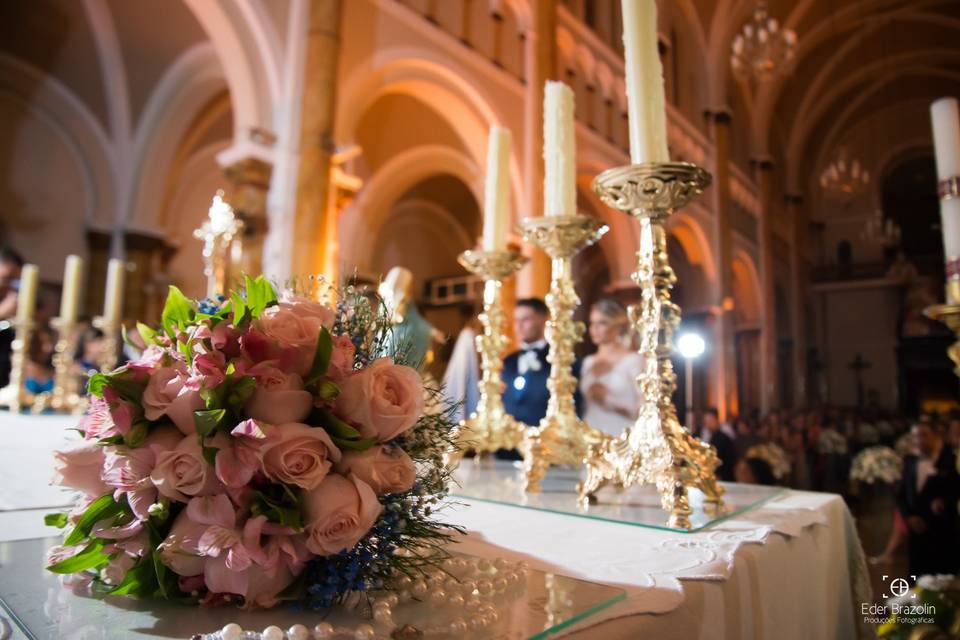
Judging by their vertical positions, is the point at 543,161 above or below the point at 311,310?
above

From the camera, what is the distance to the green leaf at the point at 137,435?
76 cm

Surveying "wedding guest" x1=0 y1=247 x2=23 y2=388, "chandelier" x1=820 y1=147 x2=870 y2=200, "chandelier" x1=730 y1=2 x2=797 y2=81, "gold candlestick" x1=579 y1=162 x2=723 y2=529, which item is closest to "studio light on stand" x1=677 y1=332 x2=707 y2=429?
"chandelier" x1=820 y1=147 x2=870 y2=200

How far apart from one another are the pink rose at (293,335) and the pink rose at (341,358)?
0.03 metres

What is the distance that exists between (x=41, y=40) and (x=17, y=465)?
28.5 ft

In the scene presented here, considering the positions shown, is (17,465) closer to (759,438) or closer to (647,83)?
(647,83)

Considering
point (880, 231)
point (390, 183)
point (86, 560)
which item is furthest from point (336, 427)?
point (880, 231)

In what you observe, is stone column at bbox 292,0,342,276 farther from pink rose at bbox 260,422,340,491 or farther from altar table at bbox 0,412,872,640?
pink rose at bbox 260,422,340,491

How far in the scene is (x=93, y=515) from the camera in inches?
30.5

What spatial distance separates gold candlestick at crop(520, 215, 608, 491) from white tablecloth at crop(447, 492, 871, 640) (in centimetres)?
24

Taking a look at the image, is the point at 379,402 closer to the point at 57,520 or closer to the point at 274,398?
the point at 274,398

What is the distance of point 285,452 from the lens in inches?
28.5

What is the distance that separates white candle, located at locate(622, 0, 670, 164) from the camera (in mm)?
1377

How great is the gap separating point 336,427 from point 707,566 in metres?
0.62

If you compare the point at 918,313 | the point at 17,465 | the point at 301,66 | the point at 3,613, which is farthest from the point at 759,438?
the point at 3,613
